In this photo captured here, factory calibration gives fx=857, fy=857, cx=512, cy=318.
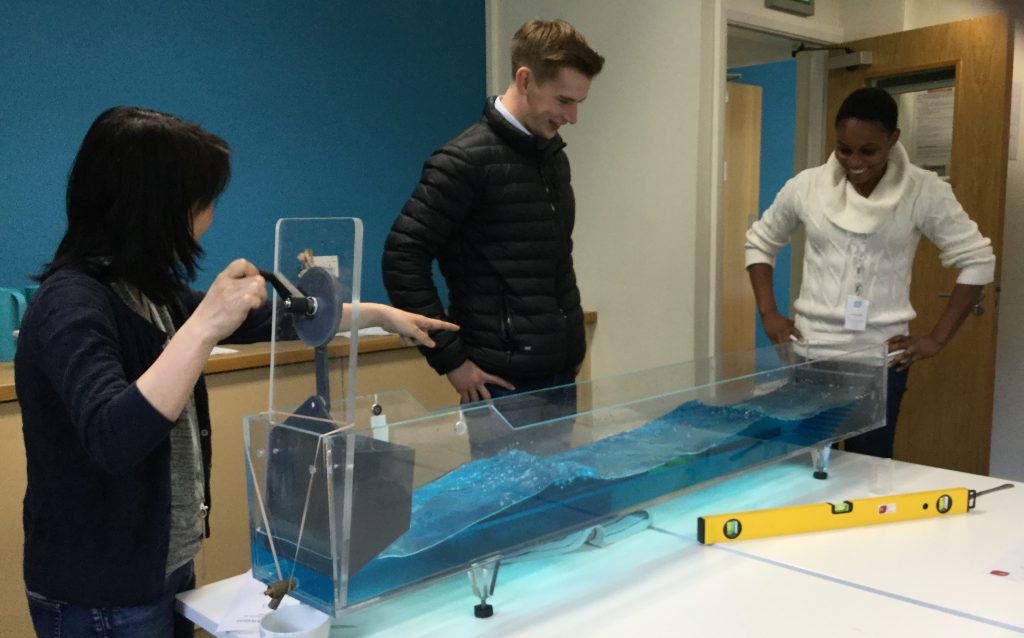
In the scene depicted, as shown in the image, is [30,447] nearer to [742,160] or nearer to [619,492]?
[619,492]

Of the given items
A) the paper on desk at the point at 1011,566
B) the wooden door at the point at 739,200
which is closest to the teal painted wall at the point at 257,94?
the wooden door at the point at 739,200

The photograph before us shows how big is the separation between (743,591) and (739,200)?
4.19 meters

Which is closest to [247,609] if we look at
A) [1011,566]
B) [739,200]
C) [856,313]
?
[1011,566]

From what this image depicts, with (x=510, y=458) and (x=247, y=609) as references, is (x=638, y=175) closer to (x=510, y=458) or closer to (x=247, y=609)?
(x=510, y=458)

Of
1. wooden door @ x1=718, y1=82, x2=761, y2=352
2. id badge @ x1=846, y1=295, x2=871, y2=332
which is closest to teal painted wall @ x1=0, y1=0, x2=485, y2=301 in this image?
id badge @ x1=846, y1=295, x2=871, y2=332

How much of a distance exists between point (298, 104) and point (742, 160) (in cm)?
301

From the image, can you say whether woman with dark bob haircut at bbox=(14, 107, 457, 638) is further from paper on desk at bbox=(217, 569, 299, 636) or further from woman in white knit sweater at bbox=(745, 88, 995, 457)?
woman in white knit sweater at bbox=(745, 88, 995, 457)

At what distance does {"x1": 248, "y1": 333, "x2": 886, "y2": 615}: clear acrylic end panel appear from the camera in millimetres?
1074

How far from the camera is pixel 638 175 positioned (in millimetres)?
3336

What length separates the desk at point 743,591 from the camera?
1185 mm

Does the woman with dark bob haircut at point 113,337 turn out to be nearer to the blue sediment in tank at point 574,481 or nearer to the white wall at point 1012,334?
the blue sediment in tank at point 574,481

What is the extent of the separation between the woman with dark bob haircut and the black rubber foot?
43 cm

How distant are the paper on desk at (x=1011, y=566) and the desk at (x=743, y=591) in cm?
1

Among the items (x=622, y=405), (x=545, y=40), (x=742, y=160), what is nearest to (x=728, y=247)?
(x=742, y=160)
